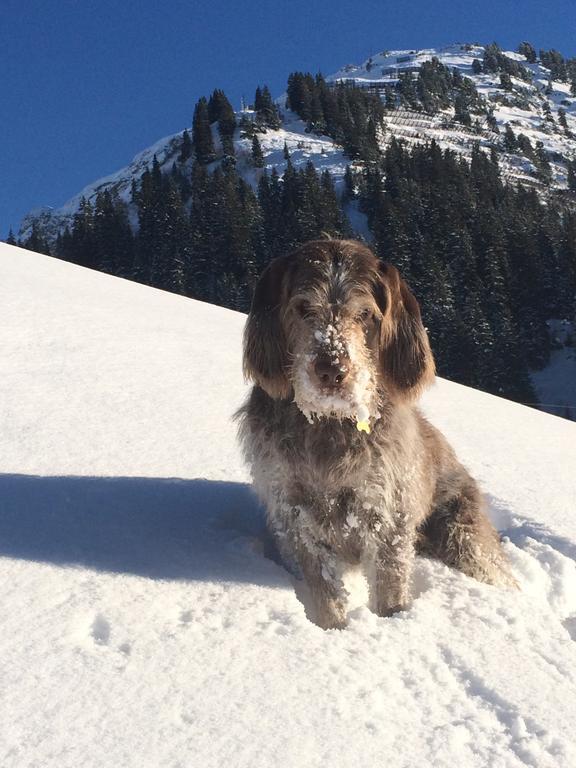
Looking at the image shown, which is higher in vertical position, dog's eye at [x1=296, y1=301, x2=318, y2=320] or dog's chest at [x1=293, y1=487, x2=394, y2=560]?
dog's eye at [x1=296, y1=301, x2=318, y2=320]

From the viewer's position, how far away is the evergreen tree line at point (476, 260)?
51.6 meters

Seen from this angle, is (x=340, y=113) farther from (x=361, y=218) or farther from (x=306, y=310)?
(x=306, y=310)

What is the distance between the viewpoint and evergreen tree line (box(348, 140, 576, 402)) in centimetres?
5162

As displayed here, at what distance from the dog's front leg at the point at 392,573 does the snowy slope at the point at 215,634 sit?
15cm

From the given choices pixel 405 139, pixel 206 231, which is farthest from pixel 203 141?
pixel 405 139

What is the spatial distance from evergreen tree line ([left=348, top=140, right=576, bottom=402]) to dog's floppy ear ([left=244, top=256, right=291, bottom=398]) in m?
48.6

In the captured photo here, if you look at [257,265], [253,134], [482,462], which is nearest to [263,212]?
[257,265]

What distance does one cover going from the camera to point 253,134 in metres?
108

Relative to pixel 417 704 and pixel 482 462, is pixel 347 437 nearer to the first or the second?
pixel 417 704

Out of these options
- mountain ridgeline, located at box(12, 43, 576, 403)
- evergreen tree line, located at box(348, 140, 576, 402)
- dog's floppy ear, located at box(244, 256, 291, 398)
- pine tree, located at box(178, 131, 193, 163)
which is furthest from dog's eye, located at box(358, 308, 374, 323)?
pine tree, located at box(178, 131, 193, 163)

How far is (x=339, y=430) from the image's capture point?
3125mm

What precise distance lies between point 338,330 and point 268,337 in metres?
0.57

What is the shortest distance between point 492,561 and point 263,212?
269 feet

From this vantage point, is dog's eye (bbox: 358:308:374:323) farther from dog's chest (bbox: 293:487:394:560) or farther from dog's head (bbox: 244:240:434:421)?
dog's chest (bbox: 293:487:394:560)
